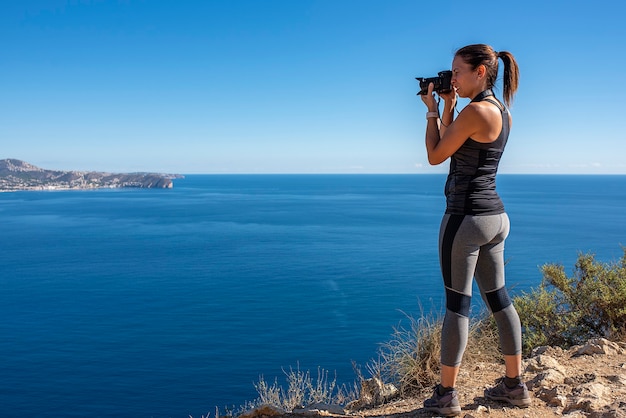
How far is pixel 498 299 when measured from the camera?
7.61 feet

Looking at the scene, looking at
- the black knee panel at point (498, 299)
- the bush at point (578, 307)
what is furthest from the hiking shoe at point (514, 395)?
the bush at point (578, 307)

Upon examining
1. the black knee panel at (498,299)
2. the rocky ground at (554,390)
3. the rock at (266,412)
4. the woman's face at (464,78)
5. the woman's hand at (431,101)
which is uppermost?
the woman's face at (464,78)

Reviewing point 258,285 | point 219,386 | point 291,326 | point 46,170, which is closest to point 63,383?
point 219,386

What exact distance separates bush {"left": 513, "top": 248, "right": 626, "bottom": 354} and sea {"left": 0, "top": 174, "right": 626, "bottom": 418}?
31cm

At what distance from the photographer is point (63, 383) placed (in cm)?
1593

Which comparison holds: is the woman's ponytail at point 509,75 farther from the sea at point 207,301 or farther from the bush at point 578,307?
the bush at point 578,307

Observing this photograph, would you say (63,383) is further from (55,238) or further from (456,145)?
(55,238)

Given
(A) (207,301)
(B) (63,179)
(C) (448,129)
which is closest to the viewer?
(C) (448,129)

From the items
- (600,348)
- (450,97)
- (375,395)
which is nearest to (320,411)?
(375,395)

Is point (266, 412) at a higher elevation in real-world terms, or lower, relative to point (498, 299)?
lower

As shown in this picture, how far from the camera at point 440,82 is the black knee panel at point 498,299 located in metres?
0.97

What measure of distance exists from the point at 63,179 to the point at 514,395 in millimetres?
158726

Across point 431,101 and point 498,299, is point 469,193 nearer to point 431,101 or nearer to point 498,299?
point 431,101

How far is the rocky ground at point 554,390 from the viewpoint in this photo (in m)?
2.38
